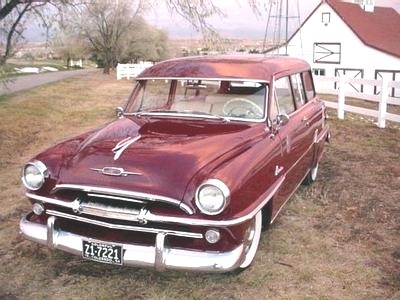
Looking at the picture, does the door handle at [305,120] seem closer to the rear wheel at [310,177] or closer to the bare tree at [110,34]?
the rear wheel at [310,177]

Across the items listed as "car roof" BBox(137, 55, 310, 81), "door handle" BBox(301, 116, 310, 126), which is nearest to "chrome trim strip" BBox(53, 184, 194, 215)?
"car roof" BBox(137, 55, 310, 81)

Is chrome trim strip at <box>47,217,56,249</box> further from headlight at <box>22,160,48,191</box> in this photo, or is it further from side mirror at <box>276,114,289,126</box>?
side mirror at <box>276,114,289,126</box>

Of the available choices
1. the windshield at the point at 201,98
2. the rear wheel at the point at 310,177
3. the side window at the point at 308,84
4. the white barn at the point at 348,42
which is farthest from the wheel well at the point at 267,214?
the white barn at the point at 348,42

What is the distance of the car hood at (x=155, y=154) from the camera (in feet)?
11.4

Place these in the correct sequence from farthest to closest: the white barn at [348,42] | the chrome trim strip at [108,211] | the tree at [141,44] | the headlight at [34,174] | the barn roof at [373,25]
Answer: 1. the tree at [141,44]
2. the barn roof at [373,25]
3. the white barn at [348,42]
4. the headlight at [34,174]
5. the chrome trim strip at [108,211]

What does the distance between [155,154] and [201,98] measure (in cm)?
128

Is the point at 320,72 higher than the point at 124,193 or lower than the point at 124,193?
higher

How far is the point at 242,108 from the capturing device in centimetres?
465

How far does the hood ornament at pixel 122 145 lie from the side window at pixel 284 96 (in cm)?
151

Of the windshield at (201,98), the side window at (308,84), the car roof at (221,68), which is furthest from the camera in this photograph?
the side window at (308,84)

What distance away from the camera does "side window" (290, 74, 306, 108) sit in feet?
18.2

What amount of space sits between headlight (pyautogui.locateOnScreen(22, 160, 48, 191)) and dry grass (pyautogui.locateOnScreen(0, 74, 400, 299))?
77 cm

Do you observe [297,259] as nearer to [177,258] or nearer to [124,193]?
[177,258]

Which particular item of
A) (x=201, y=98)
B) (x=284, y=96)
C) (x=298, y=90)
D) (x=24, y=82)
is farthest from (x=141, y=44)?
(x=201, y=98)
